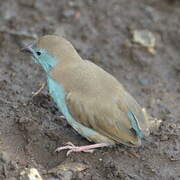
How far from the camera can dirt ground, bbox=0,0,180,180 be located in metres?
5.09

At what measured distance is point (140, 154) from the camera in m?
5.39

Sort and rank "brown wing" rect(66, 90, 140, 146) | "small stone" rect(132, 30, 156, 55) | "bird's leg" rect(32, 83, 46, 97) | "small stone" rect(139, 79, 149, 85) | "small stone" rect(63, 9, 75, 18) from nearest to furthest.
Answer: "brown wing" rect(66, 90, 140, 146), "bird's leg" rect(32, 83, 46, 97), "small stone" rect(139, 79, 149, 85), "small stone" rect(132, 30, 156, 55), "small stone" rect(63, 9, 75, 18)

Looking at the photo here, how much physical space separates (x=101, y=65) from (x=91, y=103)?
76.9 inches

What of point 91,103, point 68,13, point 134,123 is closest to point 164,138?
point 134,123

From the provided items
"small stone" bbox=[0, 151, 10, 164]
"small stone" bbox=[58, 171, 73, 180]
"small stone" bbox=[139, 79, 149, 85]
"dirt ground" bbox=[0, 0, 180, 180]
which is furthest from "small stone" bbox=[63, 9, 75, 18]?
"small stone" bbox=[58, 171, 73, 180]

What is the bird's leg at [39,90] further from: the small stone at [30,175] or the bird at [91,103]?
the small stone at [30,175]

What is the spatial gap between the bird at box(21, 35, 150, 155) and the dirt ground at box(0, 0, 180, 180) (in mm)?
251

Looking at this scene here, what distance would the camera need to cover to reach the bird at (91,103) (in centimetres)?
509

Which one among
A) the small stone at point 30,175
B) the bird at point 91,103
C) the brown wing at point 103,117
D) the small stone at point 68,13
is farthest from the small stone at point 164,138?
the small stone at point 68,13

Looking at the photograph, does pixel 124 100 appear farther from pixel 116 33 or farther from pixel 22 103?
pixel 116 33

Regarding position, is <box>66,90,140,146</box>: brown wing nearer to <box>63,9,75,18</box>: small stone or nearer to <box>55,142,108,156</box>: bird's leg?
<box>55,142,108,156</box>: bird's leg

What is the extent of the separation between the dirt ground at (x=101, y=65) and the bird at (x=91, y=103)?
9.9 inches

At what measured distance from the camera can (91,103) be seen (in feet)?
16.7

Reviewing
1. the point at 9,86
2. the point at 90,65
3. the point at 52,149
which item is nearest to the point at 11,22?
the point at 9,86
